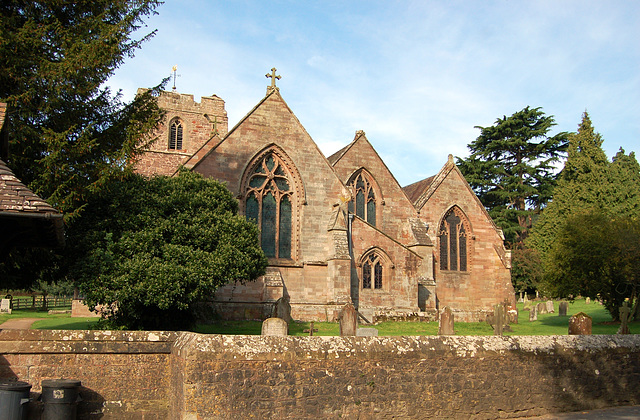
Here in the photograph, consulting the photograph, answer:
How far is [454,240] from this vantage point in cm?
3297

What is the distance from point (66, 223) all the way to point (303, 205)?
1247cm

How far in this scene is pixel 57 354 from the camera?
759cm

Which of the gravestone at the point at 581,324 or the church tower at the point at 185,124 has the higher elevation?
the church tower at the point at 185,124

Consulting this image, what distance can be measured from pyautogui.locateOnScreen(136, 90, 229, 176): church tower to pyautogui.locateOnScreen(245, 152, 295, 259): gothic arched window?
14973mm

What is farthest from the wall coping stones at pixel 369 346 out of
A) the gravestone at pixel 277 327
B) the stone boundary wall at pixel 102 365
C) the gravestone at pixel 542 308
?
the gravestone at pixel 542 308

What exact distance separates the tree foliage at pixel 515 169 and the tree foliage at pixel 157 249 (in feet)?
131

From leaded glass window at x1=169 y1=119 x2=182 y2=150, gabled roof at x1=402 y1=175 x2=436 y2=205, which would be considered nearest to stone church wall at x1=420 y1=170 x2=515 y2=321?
gabled roof at x1=402 y1=175 x2=436 y2=205

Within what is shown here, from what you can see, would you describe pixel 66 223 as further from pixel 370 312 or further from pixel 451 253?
pixel 451 253

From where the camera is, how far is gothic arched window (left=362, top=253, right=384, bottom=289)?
26188 mm

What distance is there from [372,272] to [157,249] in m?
13.2

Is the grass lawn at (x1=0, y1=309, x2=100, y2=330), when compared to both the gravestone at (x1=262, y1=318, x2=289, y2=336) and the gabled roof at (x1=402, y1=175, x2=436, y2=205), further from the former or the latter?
the gabled roof at (x1=402, y1=175, x2=436, y2=205)

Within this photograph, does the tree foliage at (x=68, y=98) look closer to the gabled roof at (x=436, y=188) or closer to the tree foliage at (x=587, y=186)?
the gabled roof at (x=436, y=188)

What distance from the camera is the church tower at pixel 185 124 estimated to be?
38.8 meters

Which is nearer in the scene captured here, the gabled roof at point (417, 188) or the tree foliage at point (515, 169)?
the gabled roof at point (417, 188)
